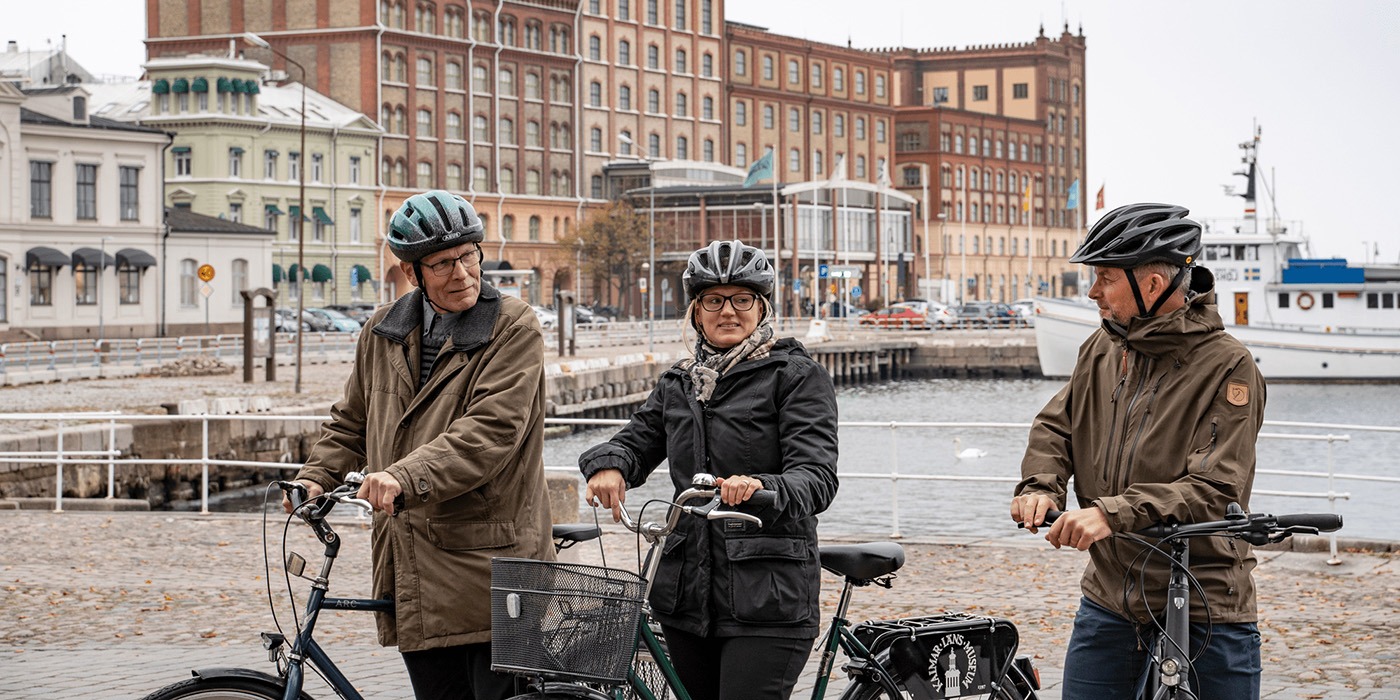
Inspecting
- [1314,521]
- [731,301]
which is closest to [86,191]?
[731,301]

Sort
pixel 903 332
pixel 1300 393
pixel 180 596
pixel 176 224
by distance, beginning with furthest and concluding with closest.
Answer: pixel 903 332 < pixel 176 224 < pixel 1300 393 < pixel 180 596

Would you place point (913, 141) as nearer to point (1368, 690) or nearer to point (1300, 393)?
point (1300, 393)

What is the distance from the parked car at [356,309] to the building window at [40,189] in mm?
13202

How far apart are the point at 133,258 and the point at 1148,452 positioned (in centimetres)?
6064

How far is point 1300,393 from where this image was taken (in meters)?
57.4

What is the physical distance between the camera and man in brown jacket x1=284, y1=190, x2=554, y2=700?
4324 millimetres

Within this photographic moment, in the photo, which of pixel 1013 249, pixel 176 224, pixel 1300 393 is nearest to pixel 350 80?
pixel 176 224

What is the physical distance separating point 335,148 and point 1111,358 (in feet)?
268

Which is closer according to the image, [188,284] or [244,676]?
[244,676]

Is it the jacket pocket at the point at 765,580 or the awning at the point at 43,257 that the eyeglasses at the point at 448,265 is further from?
the awning at the point at 43,257

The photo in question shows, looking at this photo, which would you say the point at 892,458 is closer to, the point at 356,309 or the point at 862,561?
the point at 862,561

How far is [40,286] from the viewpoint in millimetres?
58906

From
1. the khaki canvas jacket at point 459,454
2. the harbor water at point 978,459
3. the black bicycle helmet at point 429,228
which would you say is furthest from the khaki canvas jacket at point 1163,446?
the harbor water at point 978,459

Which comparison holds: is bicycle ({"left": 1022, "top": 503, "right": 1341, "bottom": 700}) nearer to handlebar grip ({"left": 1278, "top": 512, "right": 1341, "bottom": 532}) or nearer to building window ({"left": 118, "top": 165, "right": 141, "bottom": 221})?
handlebar grip ({"left": 1278, "top": 512, "right": 1341, "bottom": 532})
